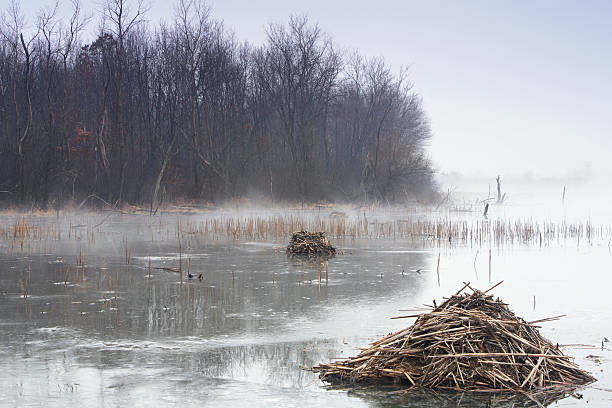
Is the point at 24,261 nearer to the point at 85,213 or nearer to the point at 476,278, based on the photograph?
the point at 476,278

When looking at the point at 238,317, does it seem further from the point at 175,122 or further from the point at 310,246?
the point at 175,122

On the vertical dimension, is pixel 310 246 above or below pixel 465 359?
above

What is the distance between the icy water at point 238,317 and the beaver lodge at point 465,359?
0.16 m

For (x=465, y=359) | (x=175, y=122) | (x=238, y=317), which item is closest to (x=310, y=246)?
(x=238, y=317)

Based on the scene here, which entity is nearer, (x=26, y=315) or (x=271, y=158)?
(x=26, y=315)

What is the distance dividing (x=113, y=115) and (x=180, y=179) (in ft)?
16.5

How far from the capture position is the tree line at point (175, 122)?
3136 cm

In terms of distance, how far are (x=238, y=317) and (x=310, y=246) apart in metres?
5.81

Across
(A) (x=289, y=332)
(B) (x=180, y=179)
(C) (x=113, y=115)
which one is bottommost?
(A) (x=289, y=332)

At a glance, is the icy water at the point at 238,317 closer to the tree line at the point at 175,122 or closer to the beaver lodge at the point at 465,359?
the beaver lodge at the point at 465,359

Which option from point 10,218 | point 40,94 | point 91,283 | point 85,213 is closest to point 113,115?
point 40,94

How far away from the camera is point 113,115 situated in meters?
34.9

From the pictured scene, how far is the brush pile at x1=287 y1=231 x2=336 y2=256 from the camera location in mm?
12492

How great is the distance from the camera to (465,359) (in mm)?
4352
